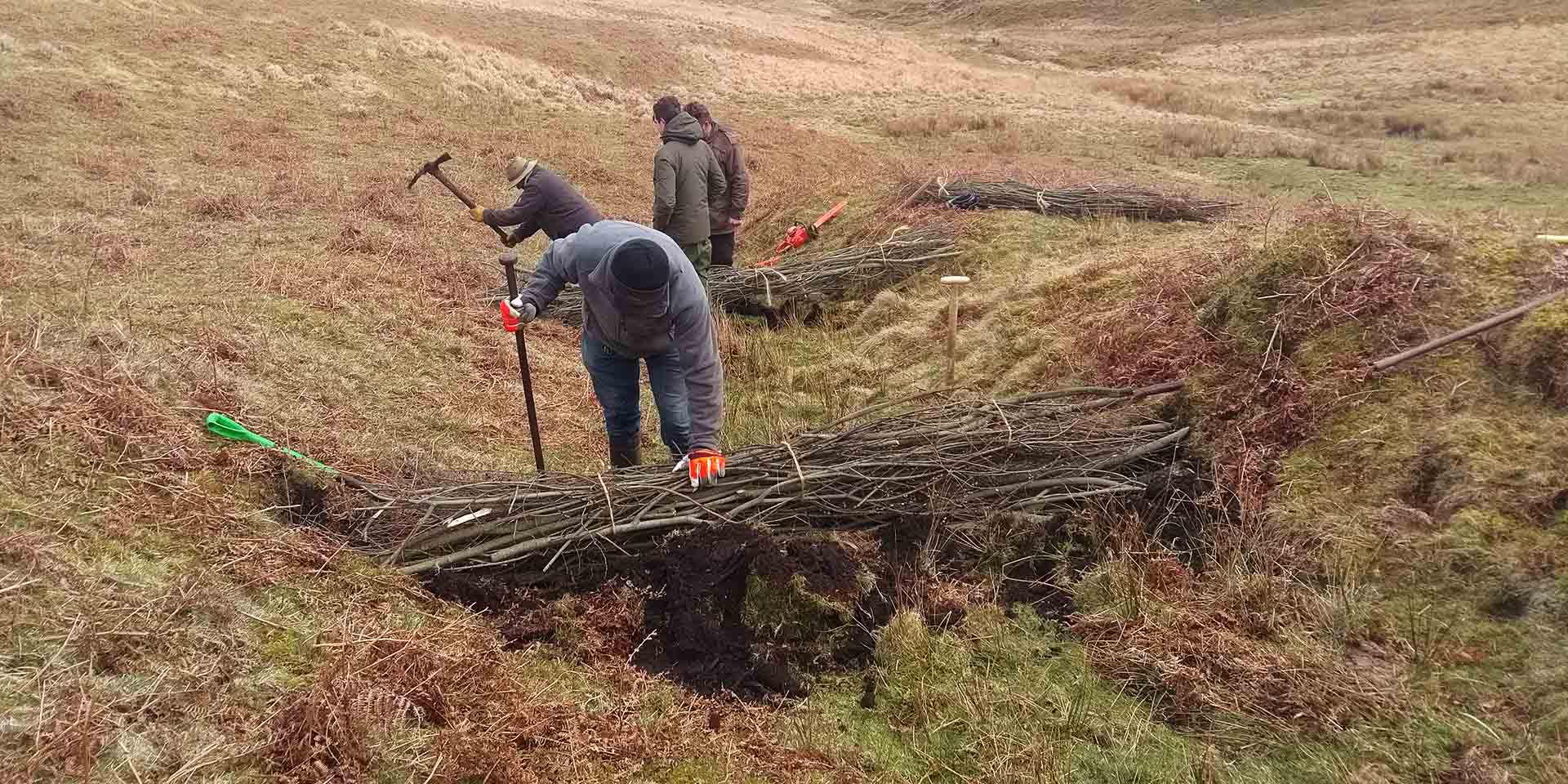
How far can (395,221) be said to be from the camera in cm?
763

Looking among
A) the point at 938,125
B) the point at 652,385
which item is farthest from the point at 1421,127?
the point at 652,385

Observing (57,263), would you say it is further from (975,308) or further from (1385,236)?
(1385,236)

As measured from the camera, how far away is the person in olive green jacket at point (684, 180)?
5926 millimetres

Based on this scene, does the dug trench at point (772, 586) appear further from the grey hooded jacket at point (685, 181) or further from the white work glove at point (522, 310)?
the grey hooded jacket at point (685, 181)

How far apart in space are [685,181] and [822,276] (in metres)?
1.42

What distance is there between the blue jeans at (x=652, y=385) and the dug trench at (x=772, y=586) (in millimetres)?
785

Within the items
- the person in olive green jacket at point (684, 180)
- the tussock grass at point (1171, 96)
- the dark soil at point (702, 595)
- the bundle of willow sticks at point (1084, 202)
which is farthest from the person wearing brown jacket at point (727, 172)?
the tussock grass at point (1171, 96)

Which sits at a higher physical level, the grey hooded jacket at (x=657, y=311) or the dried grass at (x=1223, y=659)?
the grey hooded jacket at (x=657, y=311)

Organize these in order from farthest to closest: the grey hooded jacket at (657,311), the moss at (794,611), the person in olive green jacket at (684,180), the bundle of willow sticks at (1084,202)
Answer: the bundle of willow sticks at (1084,202) < the person in olive green jacket at (684,180) < the grey hooded jacket at (657,311) < the moss at (794,611)

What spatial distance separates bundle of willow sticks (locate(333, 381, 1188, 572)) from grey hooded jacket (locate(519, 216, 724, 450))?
30 cm

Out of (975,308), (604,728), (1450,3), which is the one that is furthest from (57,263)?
(1450,3)

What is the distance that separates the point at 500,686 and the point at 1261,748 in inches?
91.0

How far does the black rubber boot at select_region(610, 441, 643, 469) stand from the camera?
4.18 m

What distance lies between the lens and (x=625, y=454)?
4.21 meters
